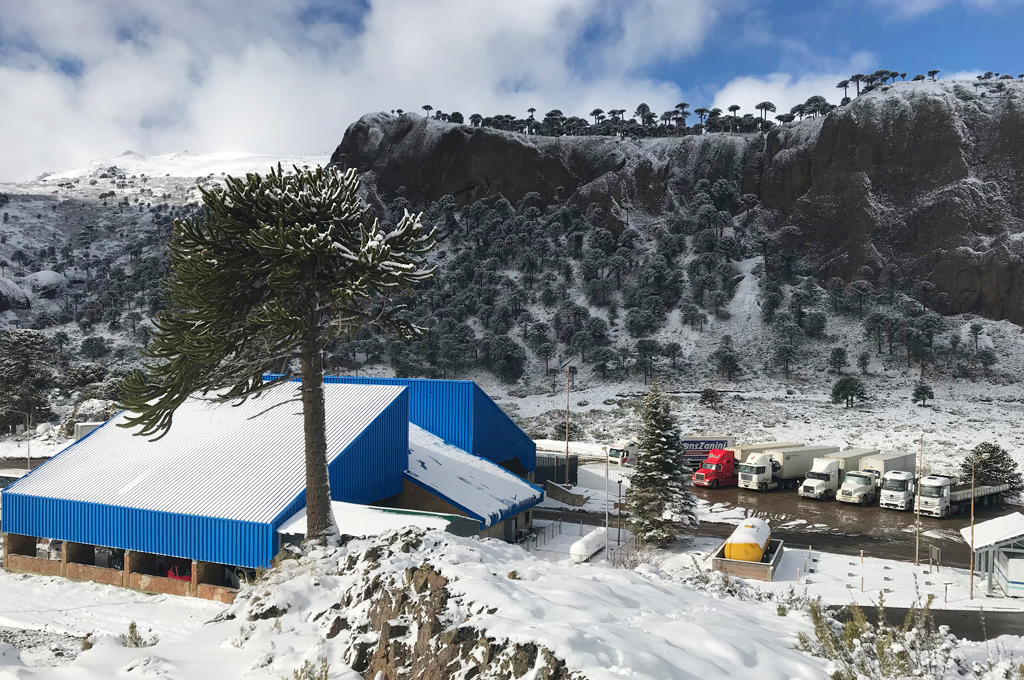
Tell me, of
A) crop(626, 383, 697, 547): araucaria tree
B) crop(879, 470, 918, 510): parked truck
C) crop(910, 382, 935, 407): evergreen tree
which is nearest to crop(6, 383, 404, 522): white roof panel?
crop(626, 383, 697, 547): araucaria tree

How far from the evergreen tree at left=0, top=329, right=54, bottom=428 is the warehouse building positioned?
141 ft

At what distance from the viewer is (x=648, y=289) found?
105 m

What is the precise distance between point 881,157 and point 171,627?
413ft

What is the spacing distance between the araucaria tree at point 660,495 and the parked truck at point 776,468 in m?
12.9

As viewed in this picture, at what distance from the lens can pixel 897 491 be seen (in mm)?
35969

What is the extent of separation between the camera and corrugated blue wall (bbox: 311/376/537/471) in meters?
35.5

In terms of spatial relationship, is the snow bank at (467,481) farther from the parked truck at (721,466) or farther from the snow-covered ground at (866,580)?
the parked truck at (721,466)

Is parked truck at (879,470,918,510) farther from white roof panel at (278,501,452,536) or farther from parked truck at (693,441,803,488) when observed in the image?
white roof panel at (278,501,452,536)

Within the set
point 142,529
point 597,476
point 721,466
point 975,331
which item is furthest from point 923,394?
point 142,529

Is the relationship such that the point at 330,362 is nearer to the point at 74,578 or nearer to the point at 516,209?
the point at 516,209

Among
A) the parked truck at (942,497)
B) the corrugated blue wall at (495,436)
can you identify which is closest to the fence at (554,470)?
the corrugated blue wall at (495,436)

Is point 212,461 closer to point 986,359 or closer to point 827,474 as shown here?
point 827,474

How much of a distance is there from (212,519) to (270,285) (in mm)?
9076

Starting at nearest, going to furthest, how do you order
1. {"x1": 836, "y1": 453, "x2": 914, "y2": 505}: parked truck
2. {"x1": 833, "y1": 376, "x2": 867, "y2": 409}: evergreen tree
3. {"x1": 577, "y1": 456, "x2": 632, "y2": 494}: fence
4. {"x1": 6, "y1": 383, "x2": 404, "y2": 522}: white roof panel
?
{"x1": 6, "y1": 383, "x2": 404, "y2": 522}: white roof panel → {"x1": 836, "y1": 453, "x2": 914, "y2": 505}: parked truck → {"x1": 577, "y1": 456, "x2": 632, "y2": 494}: fence → {"x1": 833, "y1": 376, "x2": 867, "y2": 409}: evergreen tree
